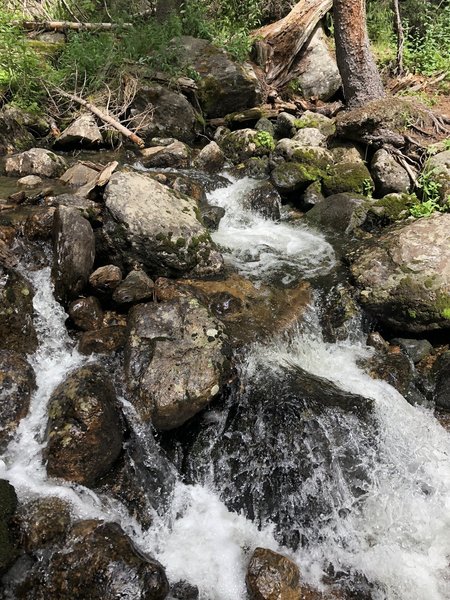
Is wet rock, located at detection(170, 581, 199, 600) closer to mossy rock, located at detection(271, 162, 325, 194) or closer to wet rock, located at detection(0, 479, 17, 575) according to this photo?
wet rock, located at detection(0, 479, 17, 575)

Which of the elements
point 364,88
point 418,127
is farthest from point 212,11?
point 418,127


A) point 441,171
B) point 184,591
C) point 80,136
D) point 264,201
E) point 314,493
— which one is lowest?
point 184,591

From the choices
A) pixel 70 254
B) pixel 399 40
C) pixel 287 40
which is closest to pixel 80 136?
pixel 70 254

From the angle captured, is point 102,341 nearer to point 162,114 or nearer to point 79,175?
point 79,175

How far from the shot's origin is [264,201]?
25.2 feet

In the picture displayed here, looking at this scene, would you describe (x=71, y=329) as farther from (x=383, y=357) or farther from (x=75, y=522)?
(x=383, y=357)

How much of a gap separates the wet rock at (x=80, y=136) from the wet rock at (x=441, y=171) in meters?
6.01

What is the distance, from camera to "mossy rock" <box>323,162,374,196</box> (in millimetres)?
7758

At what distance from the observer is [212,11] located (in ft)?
42.2

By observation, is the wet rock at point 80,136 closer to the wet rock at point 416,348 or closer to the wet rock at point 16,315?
the wet rock at point 16,315

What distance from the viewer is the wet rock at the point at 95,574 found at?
2906 mm

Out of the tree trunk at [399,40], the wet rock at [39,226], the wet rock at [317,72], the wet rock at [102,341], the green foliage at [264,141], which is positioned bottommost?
the wet rock at [102,341]

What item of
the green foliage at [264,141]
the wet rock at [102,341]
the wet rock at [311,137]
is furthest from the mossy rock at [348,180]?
the wet rock at [102,341]

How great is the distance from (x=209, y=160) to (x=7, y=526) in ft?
23.0
